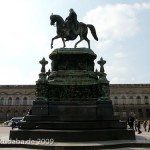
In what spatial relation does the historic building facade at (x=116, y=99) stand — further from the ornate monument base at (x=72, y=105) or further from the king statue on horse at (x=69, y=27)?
the ornate monument base at (x=72, y=105)

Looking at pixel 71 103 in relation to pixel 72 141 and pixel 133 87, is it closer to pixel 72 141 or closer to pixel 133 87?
pixel 72 141

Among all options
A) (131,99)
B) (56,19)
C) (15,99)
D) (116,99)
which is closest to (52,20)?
(56,19)

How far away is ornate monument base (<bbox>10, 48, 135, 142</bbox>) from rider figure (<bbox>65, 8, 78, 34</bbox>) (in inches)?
57.0

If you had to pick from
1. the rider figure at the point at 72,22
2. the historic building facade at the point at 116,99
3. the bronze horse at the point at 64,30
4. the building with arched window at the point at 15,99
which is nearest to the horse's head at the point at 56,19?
the bronze horse at the point at 64,30

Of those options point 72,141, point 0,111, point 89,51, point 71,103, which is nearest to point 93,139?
point 72,141

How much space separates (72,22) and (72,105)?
547cm

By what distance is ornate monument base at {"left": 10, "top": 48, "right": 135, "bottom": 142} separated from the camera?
529 inches

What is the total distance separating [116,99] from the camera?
84500 mm

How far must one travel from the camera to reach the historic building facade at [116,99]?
83.7 m

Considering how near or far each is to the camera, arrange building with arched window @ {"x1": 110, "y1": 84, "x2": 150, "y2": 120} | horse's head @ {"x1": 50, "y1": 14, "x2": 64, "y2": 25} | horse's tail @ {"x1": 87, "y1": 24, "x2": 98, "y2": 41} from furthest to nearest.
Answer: building with arched window @ {"x1": 110, "y1": 84, "x2": 150, "y2": 120}, horse's tail @ {"x1": 87, "y1": 24, "x2": 98, "y2": 41}, horse's head @ {"x1": 50, "y1": 14, "x2": 64, "y2": 25}

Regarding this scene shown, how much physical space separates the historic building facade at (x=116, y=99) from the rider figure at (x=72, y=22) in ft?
215

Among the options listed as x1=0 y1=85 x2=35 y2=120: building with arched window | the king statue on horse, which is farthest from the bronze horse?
x1=0 y1=85 x2=35 y2=120: building with arched window

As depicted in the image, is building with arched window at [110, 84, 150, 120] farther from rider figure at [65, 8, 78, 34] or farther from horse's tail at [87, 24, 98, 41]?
rider figure at [65, 8, 78, 34]

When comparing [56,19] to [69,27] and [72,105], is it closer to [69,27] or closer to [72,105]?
[69,27]
